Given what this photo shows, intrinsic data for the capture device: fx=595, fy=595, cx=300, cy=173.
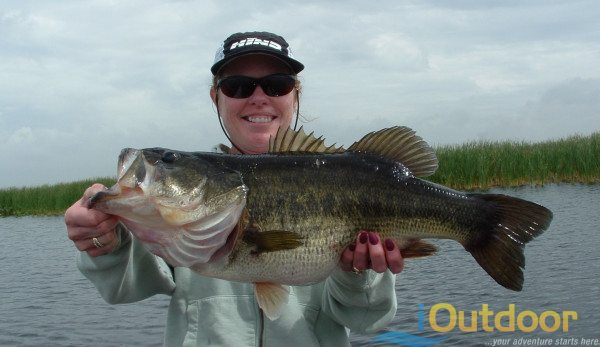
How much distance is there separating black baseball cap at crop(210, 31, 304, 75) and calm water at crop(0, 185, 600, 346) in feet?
16.6

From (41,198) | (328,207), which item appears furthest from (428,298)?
(41,198)

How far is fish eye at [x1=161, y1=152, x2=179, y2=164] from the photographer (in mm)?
2694

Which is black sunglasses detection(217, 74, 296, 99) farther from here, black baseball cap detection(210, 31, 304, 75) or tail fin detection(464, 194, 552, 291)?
tail fin detection(464, 194, 552, 291)

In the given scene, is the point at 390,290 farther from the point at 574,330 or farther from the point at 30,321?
the point at 30,321

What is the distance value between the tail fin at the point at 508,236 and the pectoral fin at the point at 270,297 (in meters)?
1.02

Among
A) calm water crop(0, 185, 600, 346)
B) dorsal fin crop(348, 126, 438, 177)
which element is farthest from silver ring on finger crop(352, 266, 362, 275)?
calm water crop(0, 185, 600, 346)

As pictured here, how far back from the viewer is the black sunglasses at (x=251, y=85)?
378cm

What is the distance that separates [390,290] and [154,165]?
148cm

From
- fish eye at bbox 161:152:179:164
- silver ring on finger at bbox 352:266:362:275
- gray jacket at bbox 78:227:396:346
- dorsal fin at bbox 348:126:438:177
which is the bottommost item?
gray jacket at bbox 78:227:396:346

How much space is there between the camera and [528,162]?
847 inches

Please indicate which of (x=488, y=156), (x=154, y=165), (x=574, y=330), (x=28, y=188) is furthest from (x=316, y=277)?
(x=28, y=188)

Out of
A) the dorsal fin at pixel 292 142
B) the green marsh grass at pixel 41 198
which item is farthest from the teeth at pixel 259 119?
the green marsh grass at pixel 41 198

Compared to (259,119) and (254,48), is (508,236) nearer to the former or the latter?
(259,119)

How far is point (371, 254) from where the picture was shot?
2885mm
